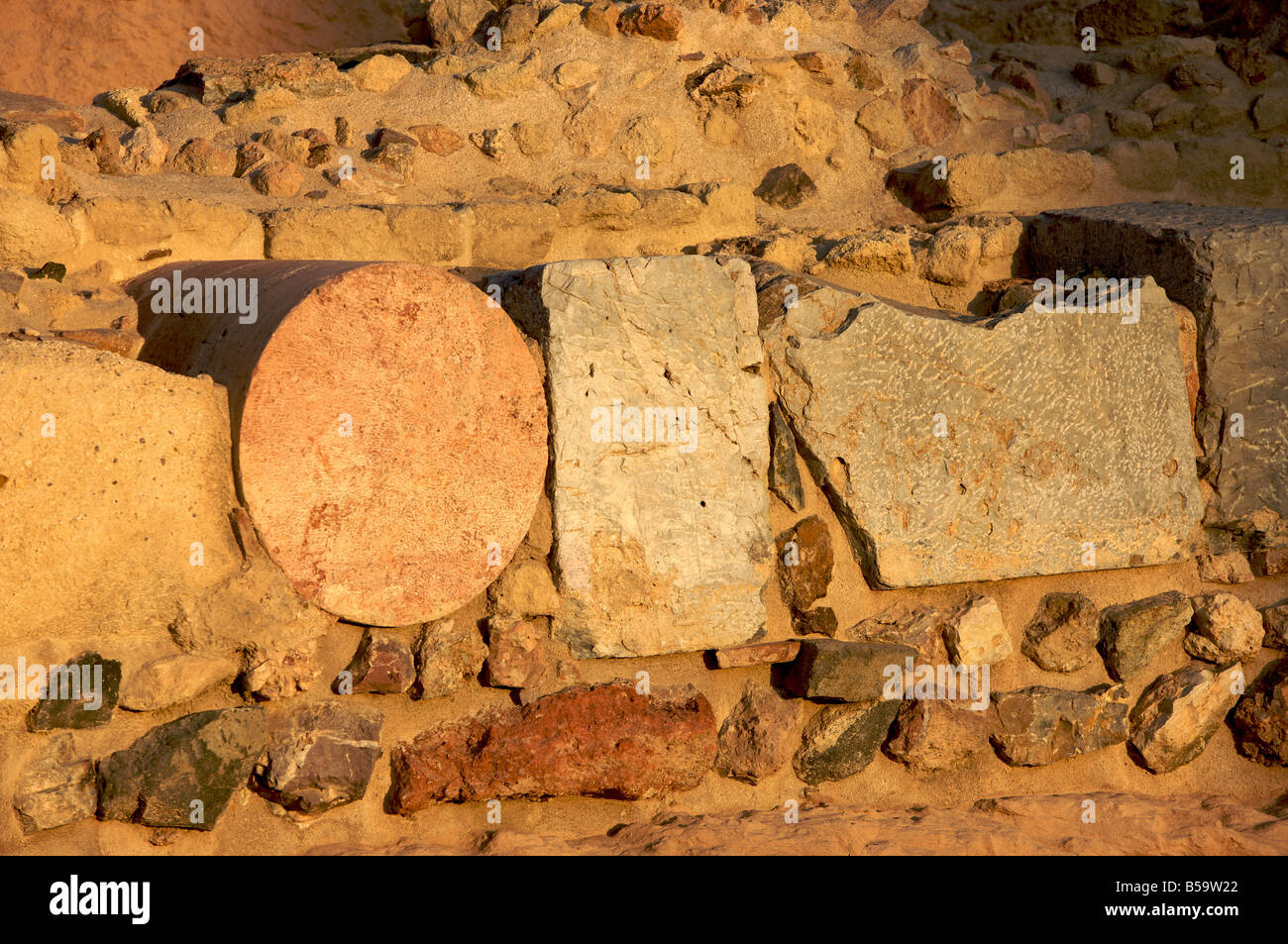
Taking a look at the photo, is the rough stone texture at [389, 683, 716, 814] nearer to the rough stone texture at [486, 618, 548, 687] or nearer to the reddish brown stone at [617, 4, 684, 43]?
the rough stone texture at [486, 618, 548, 687]

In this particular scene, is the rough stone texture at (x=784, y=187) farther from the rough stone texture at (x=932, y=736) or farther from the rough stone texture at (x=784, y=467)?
the rough stone texture at (x=932, y=736)

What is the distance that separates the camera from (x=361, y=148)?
3.46 meters

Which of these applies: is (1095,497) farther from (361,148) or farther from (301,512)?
(361,148)

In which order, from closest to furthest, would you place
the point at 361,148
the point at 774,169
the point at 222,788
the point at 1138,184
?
the point at 222,788
the point at 361,148
the point at 774,169
the point at 1138,184

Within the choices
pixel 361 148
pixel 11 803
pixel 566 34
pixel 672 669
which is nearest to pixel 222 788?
pixel 11 803

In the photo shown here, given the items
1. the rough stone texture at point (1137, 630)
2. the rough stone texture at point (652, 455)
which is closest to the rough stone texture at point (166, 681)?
the rough stone texture at point (652, 455)

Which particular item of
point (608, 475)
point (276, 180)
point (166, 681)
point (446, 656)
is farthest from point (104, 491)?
point (276, 180)

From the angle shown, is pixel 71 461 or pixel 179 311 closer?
pixel 71 461

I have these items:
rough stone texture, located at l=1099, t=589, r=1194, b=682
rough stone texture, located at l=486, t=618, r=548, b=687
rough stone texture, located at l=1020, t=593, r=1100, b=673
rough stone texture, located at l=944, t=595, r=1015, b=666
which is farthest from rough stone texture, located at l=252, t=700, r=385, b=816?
rough stone texture, located at l=1099, t=589, r=1194, b=682

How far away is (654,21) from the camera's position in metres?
3.88

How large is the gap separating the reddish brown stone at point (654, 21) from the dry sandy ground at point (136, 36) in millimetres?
1851

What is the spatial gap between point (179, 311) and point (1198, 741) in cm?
279

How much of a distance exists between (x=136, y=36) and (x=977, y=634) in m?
4.57

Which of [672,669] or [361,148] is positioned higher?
[361,148]
